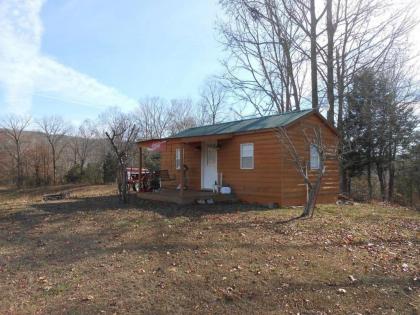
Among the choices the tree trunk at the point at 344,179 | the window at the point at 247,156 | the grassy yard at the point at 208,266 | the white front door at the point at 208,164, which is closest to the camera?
the grassy yard at the point at 208,266

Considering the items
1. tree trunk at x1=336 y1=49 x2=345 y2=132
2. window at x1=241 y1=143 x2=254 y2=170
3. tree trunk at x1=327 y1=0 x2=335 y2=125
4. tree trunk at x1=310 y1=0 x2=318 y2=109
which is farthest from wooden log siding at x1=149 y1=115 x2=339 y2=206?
tree trunk at x1=336 y1=49 x2=345 y2=132

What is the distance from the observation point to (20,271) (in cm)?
557

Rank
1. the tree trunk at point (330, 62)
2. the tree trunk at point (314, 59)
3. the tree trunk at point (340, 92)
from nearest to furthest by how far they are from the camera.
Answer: the tree trunk at point (330, 62) < the tree trunk at point (314, 59) < the tree trunk at point (340, 92)

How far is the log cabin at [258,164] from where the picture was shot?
1253 centimetres

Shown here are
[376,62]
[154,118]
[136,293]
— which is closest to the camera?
[136,293]

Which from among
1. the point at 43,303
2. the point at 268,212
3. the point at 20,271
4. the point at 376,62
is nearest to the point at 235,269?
the point at 43,303

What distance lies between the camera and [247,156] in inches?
533

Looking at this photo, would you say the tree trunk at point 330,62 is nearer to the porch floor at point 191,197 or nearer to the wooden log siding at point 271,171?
the wooden log siding at point 271,171

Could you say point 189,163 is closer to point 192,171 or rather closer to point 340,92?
point 192,171

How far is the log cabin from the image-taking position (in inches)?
493

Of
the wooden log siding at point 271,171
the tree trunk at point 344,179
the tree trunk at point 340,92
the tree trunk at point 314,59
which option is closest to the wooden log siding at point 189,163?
the wooden log siding at point 271,171

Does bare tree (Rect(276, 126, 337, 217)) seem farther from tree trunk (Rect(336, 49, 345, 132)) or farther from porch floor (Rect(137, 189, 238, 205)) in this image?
tree trunk (Rect(336, 49, 345, 132))

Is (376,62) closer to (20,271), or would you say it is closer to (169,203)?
(169,203)

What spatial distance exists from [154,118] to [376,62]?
28.8m
